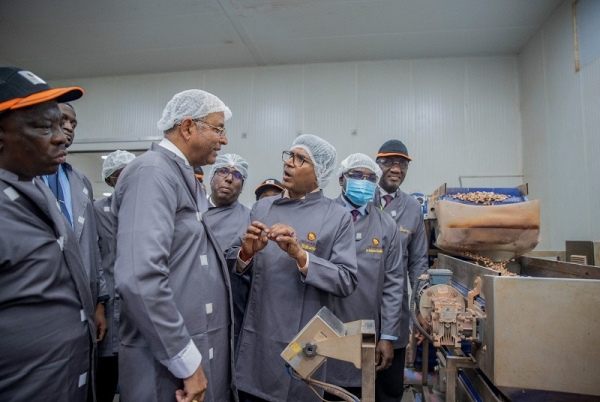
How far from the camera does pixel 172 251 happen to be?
44.8 inches

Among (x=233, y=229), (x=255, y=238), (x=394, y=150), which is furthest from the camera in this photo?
(x=394, y=150)

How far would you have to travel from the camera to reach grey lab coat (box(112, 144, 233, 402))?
99cm

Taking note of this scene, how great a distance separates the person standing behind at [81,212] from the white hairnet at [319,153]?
1035mm

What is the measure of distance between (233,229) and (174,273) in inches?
42.1

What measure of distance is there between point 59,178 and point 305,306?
1.23 m

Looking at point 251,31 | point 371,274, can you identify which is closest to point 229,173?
point 371,274

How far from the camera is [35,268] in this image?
951 mm

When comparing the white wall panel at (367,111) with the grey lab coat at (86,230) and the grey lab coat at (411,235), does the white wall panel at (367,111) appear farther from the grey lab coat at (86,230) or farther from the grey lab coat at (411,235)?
the grey lab coat at (86,230)

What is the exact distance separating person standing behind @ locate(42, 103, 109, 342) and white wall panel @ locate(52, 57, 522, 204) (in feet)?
Answer: 9.68

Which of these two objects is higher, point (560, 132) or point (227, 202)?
point (560, 132)

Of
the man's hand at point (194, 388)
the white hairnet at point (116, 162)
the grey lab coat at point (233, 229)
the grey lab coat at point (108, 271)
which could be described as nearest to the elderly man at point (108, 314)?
the grey lab coat at point (108, 271)

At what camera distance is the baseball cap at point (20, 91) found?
938 mm

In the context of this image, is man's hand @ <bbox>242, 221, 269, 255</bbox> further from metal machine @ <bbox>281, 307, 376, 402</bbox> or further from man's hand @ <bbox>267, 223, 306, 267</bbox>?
metal machine @ <bbox>281, 307, 376, 402</bbox>

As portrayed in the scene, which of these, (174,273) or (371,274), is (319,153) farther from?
(174,273)
